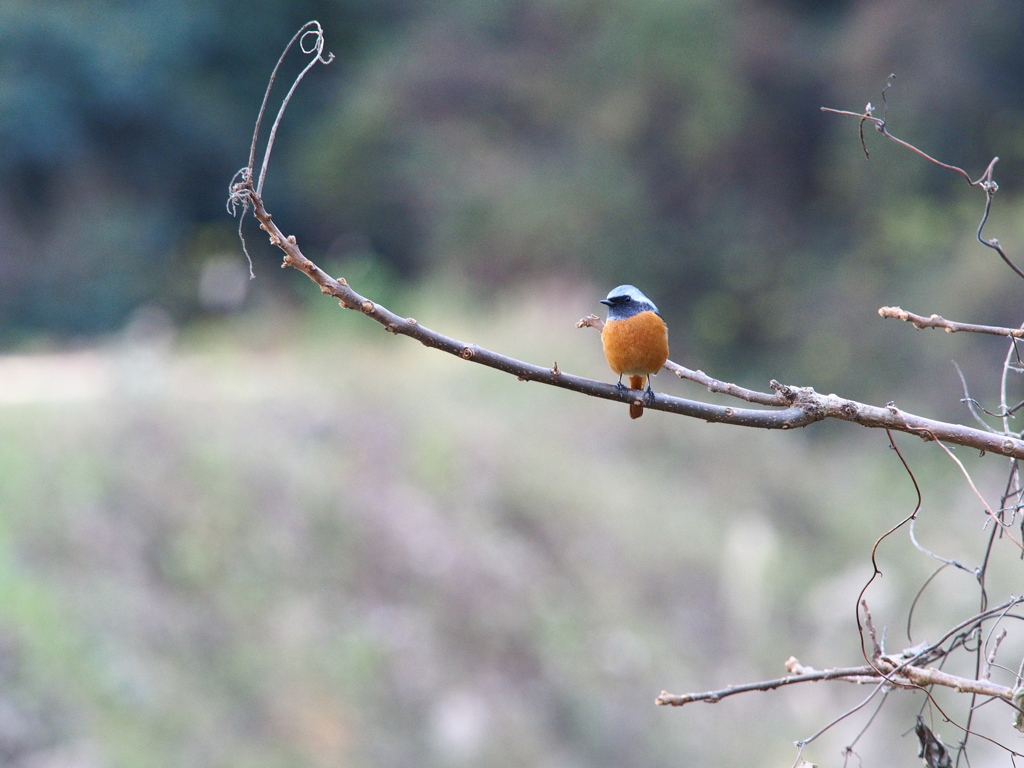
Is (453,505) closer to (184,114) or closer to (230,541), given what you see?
(230,541)

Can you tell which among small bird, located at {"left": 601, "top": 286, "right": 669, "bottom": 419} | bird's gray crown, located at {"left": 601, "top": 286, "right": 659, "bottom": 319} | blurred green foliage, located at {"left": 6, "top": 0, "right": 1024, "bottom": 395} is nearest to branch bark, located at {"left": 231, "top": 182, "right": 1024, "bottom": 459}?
small bird, located at {"left": 601, "top": 286, "right": 669, "bottom": 419}

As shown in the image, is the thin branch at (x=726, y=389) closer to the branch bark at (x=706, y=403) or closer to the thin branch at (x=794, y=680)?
the branch bark at (x=706, y=403)

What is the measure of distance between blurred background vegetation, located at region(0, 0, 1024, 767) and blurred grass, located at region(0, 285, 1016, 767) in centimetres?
3

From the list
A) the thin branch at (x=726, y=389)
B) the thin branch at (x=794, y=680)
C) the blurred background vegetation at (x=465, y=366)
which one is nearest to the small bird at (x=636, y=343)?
the thin branch at (x=726, y=389)

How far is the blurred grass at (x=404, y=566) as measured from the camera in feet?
21.2

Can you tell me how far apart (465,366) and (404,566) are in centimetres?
352

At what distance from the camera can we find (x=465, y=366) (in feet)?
36.9

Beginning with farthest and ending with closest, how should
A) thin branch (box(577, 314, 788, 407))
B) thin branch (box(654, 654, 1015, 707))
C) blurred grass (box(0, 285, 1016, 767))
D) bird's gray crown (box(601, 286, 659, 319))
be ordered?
blurred grass (box(0, 285, 1016, 767)), bird's gray crown (box(601, 286, 659, 319)), thin branch (box(577, 314, 788, 407)), thin branch (box(654, 654, 1015, 707))

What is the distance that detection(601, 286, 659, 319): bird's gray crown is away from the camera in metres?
2.81

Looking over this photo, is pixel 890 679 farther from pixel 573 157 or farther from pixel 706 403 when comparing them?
pixel 573 157

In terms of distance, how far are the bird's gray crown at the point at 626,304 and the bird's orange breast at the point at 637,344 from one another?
9 cm

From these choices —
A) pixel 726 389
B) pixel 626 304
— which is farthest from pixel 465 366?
pixel 726 389

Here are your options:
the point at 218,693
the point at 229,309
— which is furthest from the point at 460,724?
the point at 229,309

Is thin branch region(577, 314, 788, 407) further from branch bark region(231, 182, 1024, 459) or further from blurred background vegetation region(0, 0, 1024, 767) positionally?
blurred background vegetation region(0, 0, 1024, 767)
